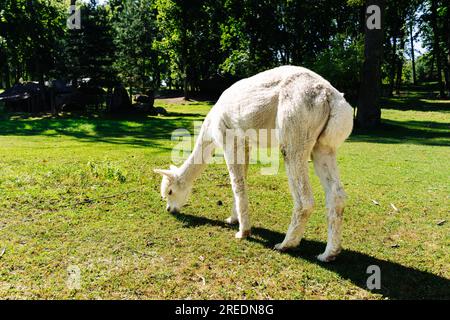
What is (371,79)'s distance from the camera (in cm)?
2103

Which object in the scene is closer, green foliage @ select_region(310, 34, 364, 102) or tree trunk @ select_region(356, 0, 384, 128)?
tree trunk @ select_region(356, 0, 384, 128)

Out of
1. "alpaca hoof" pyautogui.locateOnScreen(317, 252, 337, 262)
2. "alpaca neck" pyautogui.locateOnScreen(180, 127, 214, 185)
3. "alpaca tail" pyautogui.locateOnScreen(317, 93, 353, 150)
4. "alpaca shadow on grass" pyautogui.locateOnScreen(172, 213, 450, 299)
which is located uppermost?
"alpaca tail" pyautogui.locateOnScreen(317, 93, 353, 150)

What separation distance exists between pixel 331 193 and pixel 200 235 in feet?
7.97

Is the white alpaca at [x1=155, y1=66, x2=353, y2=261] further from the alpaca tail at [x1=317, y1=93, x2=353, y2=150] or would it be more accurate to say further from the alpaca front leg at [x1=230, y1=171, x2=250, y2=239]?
the alpaca front leg at [x1=230, y1=171, x2=250, y2=239]

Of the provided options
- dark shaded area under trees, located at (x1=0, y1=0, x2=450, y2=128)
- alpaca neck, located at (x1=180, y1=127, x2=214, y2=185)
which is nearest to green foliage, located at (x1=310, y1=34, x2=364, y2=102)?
dark shaded area under trees, located at (x1=0, y1=0, x2=450, y2=128)

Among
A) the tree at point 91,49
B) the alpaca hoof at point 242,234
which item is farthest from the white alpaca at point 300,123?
the tree at point 91,49

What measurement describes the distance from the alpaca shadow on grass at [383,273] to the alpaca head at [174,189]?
62.2 inches

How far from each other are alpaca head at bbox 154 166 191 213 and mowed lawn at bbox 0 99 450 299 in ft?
1.00

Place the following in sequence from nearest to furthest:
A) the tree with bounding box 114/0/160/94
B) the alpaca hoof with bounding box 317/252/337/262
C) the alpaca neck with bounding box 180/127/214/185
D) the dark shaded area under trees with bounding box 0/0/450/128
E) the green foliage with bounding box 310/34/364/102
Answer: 1. the alpaca hoof with bounding box 317/252/337/262
2. the alpaca neck with bounding box 180/127/214/185
3. the green foliage with bounding box 310/34/364/102
4. the dark shaded area under trees with bounding box 0/0/450/128
5. the tree with bounding box 114/0/160/94

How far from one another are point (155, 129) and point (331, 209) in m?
17.6

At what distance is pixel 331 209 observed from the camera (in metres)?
5.38

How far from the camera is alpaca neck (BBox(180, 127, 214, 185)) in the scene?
712 cm
